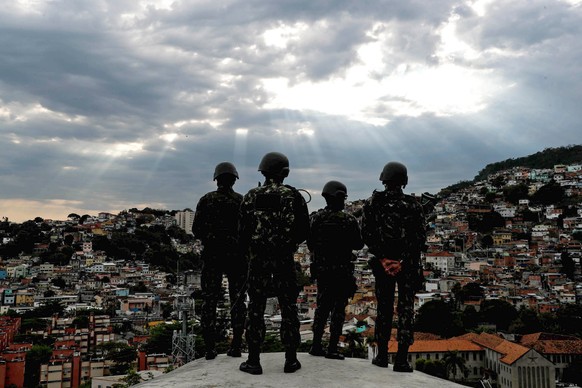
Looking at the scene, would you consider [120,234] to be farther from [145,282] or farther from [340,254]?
[340,254]

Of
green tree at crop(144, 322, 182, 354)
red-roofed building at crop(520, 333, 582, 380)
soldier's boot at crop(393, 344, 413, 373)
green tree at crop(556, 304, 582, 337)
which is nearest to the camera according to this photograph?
soldier's boot at crop(393, 344, 413, 373)

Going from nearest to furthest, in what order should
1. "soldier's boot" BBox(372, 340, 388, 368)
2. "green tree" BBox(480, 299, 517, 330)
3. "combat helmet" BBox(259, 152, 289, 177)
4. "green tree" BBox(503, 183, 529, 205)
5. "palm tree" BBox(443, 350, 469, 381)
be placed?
"combat helmet" BBox(259, 152, 289, 177), "soldier's boot" BBox(372, 340, 388, 368), "palm tree" BBox(443, 350, 469, 381), "green tree" BBox(480, 299, 517, 330), "green tree" BBox(503, 183, 529, 205)

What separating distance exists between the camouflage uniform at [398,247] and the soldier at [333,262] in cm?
44

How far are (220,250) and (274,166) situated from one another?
1.67 m

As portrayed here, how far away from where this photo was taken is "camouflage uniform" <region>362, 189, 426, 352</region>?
23.8ft

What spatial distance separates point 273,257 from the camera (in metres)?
6.58

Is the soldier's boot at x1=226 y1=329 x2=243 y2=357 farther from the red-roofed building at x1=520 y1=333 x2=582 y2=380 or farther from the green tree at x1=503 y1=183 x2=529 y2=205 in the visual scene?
the green tree at x1=503 y1=183 x2=529 y2=205

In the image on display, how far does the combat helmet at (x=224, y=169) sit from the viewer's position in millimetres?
7766

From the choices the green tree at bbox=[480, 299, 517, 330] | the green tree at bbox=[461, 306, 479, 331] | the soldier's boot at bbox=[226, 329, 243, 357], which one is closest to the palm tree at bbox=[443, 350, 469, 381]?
the green tree at bbox=[461, 306, 479, 331]

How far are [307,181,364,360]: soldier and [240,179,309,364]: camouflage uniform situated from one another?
1045 mm

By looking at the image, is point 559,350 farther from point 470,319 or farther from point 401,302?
point 401,302

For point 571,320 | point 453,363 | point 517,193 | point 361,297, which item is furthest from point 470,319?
point 517,193

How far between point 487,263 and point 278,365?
108 meters

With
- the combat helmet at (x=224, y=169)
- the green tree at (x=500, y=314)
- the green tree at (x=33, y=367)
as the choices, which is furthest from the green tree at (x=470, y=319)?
the combat helmet at (x=224, y=169)
